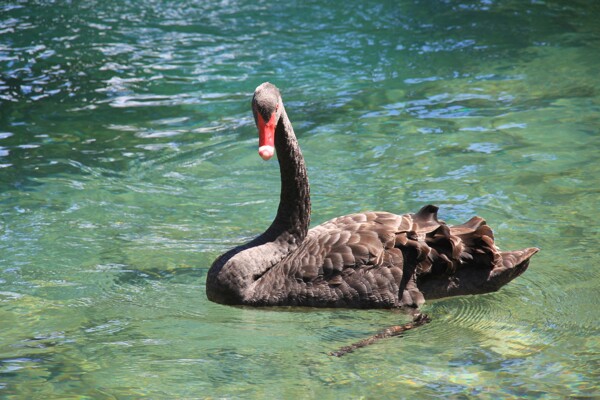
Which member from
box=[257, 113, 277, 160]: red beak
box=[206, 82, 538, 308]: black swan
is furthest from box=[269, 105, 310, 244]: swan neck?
box=[257, 113, 277, 160]: red beak

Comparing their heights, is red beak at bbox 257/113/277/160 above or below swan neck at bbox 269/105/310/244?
above

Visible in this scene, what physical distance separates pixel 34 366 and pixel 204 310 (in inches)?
42.9

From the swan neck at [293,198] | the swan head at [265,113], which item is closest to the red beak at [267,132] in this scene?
the swan head at [265,113]

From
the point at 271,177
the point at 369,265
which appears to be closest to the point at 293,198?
the point at 369,265

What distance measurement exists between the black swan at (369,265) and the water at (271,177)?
0.38 ft

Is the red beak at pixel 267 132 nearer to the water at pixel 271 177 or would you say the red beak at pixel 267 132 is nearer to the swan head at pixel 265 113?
the swan head at pixel 265 113

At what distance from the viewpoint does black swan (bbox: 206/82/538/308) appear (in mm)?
5172

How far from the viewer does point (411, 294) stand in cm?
521

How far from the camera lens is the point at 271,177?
7.59 meters

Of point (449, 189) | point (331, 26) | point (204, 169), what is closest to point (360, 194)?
point (449, 189)

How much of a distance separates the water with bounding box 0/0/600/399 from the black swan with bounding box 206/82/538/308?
4.5 inches

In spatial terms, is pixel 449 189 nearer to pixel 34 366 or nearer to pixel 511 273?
pixel 511 273

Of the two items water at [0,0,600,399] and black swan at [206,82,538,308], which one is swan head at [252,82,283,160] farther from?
water at [0,0,600,399]

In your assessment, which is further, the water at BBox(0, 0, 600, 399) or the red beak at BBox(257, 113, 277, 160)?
the red beak at BBox(257, 113, 277, 160)
